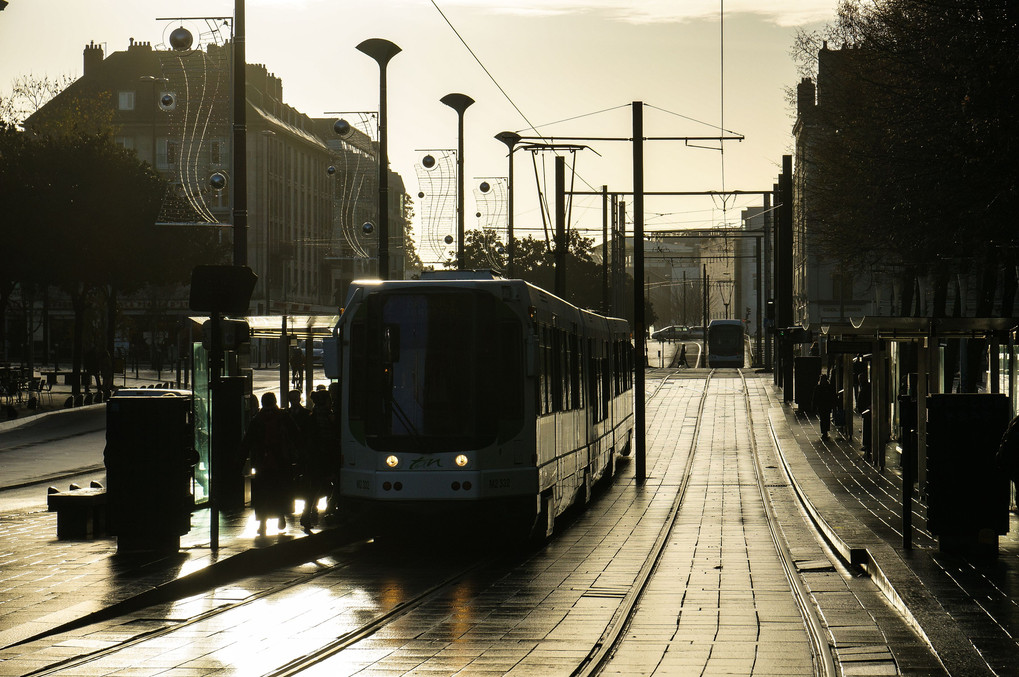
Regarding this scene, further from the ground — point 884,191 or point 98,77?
point 98,77

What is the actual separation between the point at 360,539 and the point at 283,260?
7917cm

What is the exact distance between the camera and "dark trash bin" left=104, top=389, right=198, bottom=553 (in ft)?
44.2

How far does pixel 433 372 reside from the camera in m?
Answer: 15.4

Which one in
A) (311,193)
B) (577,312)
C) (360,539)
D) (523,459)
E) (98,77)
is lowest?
(360,539)

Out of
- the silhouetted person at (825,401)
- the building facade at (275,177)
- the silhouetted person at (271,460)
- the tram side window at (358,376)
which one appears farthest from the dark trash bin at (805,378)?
the building facade at (275,177)

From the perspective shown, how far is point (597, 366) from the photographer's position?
22891mm

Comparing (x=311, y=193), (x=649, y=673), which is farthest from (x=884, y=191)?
(x=311, y=193)

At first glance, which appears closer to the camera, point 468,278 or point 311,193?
point 468,278

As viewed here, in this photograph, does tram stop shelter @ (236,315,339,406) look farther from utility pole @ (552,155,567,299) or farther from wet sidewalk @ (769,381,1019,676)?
utility pole @ (552,155,567,299)

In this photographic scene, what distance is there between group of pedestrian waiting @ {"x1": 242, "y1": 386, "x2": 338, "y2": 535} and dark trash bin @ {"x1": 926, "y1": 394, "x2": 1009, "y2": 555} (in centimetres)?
623

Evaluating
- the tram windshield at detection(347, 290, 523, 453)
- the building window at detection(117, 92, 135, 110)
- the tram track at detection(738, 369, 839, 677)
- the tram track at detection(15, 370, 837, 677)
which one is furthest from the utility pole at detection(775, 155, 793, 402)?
the building window at detection(117, 92, 135, 110)

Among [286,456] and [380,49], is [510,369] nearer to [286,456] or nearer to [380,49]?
[286,456]

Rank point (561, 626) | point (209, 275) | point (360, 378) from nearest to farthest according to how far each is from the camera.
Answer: point (561, 626), point (209, 275), point (360, 378)

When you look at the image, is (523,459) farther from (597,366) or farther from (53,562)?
(597,366)
